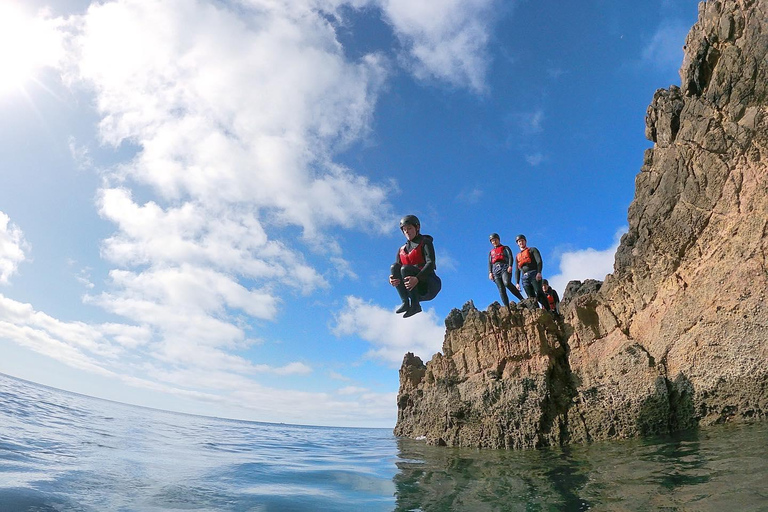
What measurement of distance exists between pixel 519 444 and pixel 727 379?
15.8 feet

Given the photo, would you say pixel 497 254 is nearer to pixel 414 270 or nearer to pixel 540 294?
pixel 540 294

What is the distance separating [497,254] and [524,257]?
40.3 inches

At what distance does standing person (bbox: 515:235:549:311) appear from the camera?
14.1 meters

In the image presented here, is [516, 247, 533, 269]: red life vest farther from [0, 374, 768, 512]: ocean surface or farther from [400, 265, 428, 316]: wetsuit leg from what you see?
[400, 265, 428, 316]: wetsuit leg

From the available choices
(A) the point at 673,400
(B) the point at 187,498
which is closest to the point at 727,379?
(A) the point at 673,400

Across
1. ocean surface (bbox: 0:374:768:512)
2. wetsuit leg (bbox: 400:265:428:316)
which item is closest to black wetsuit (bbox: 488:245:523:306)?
ocean surface (bbox: 0:374:768:512)

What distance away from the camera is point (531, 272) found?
14273 millimetres

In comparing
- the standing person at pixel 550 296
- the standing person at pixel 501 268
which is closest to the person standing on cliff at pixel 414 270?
the standing person at pixel 501 268

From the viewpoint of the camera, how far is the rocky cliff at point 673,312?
8.45 meters

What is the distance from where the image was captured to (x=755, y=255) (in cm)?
830

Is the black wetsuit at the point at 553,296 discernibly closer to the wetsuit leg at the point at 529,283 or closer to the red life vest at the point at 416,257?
the wetsuit leg at the point at 529,283

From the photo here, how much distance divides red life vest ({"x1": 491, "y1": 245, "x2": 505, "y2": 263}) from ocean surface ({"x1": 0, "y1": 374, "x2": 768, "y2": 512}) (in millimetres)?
6863

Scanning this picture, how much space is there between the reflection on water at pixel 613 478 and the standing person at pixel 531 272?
6.13 meters

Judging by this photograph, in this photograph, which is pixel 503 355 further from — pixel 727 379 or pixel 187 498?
pixel 187 498
